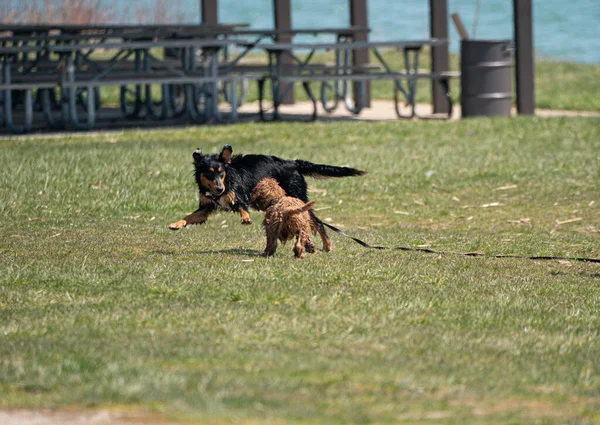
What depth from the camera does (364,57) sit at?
22719 millimetres

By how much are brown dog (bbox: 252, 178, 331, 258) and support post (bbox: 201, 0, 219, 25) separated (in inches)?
546

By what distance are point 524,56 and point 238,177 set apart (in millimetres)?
13483

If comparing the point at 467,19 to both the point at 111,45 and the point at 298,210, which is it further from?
the point at 298,210

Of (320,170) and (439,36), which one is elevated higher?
(439,36)

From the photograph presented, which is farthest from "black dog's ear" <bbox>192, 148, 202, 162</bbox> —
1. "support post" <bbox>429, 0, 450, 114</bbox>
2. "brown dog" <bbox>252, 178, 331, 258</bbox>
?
"support post" <bbox>429, 0, 450, 114</bbox>

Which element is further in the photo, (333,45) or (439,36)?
(439,36)

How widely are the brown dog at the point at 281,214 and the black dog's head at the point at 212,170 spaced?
0.36m

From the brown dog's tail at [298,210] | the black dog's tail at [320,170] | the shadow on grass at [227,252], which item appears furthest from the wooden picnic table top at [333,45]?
the brown dog's tail at [298,210]

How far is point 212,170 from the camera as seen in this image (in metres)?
7.70

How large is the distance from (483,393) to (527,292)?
2.53 m

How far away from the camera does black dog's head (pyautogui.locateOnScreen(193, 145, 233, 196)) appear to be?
7.70 meters

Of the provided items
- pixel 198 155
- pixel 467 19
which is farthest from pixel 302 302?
pixel 467 19

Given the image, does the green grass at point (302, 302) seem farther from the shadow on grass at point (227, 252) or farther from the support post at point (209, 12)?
the support post at point (209, 12)

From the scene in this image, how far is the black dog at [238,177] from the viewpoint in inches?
305
